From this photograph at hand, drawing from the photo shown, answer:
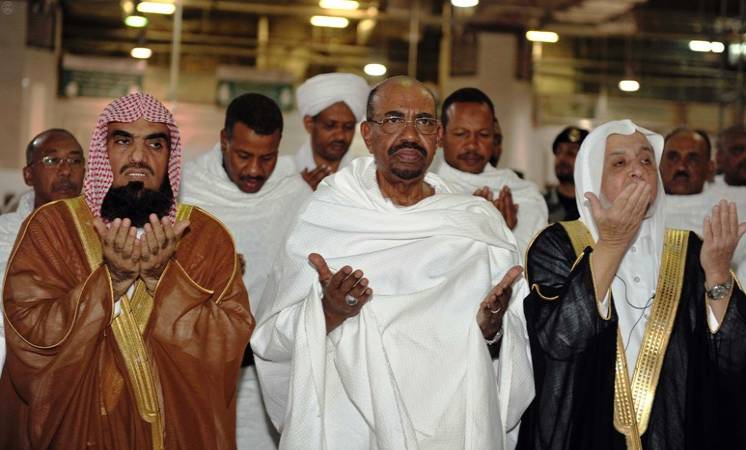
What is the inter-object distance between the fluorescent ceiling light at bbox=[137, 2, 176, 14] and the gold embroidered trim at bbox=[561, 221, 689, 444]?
7.41 meters

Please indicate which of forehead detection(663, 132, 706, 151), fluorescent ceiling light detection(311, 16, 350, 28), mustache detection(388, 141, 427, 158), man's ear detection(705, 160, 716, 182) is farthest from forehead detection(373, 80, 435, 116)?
fluorescent ceiling light detection(311, 16, 350, 28)

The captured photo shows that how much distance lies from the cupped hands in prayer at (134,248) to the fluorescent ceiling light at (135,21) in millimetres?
6922

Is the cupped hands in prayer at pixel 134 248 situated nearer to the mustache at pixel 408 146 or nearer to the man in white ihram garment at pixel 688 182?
the mustache at pixel 408 146

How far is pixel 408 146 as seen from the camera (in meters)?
4.47

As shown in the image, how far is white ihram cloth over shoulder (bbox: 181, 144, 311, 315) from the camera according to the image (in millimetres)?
5664

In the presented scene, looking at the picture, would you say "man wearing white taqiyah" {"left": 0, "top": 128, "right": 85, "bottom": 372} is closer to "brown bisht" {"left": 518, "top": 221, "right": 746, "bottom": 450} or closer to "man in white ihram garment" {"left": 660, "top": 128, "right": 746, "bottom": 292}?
"brown bisht" {"left": 518, "top": 221, "right": 746, "bottom": 450}

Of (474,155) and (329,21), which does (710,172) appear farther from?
(329,21)

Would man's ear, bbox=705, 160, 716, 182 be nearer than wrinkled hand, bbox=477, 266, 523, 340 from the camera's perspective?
No

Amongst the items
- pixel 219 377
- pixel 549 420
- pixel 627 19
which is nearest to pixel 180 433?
pixel 219 377

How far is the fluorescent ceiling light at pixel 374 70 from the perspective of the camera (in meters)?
11.0

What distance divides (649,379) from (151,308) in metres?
1.76

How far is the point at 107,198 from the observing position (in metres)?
4.34

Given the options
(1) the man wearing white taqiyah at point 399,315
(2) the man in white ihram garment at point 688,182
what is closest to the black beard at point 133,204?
(1) the man wearing white taqiyah at point 399,315

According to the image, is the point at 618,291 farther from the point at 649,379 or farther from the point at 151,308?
Answer: the point at 151,308
